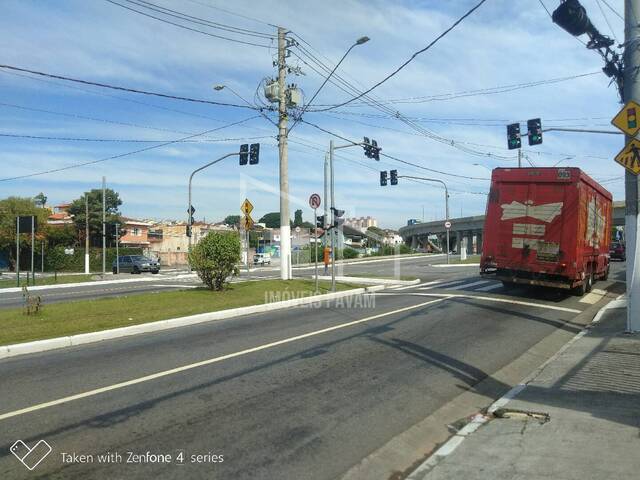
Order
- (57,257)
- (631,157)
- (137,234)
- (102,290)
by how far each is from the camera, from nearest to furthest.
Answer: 1. (631,157)
2. (102,290)
3. (57,257)
4. (137,234)

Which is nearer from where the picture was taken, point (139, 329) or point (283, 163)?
point (139, 329)

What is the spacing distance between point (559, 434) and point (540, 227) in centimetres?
1161

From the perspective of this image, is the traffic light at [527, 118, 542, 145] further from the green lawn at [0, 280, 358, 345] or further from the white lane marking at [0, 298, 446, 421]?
the white lane marking at [0, 298, 446, 421]

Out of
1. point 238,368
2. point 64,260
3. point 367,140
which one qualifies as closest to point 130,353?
point 238,368

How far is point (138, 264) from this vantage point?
44.3 metres

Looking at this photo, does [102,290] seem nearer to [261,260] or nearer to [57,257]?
[261,260]

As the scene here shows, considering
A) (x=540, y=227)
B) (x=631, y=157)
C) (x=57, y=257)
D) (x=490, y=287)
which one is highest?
(x=631, y=157)

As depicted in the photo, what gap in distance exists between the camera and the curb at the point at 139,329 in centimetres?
930

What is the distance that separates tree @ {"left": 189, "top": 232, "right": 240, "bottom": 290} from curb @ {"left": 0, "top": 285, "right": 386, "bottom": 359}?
2.46m

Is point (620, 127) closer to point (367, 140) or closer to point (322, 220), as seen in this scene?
point (322, 220)

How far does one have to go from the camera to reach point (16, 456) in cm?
466

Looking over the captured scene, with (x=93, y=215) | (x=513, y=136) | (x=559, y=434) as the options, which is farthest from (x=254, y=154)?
(x=93, y=215)

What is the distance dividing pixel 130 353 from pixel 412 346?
482 cm

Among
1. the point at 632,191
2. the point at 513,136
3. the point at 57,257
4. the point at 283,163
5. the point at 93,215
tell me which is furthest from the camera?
the point at 93,215
